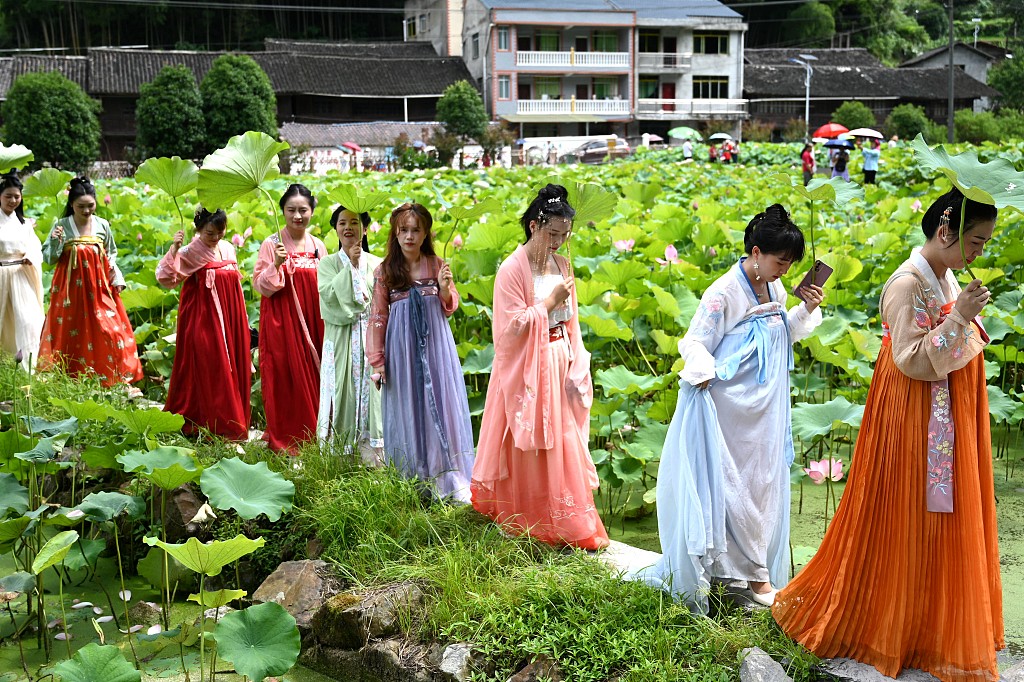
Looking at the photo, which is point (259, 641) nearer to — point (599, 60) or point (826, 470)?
point (826, 470)

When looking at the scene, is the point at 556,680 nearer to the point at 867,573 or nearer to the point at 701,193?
the point at 867,573

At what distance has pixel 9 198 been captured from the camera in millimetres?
5957

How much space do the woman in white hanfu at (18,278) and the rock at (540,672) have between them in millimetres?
4222

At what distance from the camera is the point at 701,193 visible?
39.3 ft

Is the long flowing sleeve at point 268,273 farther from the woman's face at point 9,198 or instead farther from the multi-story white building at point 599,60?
the multi-story white building at point 599,60

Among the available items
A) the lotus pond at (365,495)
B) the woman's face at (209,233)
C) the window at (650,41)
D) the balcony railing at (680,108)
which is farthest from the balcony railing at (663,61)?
the woman's face at (209,233)

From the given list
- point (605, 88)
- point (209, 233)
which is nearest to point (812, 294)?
point (209, 233)

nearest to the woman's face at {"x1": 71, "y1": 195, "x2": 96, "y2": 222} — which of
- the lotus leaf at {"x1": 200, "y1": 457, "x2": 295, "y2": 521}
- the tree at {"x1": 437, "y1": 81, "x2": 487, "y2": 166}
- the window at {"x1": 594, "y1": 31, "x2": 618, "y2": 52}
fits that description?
the lotus leaf at {"x1": 200, "y1": 457, "x2": 295, "y2": 521}

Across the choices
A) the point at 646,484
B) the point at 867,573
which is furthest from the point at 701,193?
the point at 867,573

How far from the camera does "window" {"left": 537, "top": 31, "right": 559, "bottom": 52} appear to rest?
33412 millimetres

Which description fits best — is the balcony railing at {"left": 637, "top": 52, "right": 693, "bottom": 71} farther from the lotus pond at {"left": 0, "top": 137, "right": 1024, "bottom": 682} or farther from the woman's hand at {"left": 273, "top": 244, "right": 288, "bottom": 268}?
the woman's hand at {"left": 273, "top": 244, "right": 288, "bottom": 268}

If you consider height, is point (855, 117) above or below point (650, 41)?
below

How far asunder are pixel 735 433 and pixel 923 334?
0.65 metres

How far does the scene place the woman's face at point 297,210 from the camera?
4.57 m
